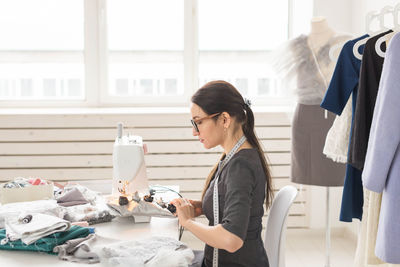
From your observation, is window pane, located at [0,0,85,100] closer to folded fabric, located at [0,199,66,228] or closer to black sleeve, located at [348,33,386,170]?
folded fabric, located at [0,199,66,228]

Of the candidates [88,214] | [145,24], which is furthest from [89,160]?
[88,214]

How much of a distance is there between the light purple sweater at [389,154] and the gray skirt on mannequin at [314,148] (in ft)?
4.89

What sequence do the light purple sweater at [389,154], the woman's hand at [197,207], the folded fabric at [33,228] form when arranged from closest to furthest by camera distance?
the folded fabric at [33,228] → the light purple sweater at [389,154] → the woman's hand at [197,207]

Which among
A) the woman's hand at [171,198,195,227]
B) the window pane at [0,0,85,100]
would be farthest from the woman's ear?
the window pane at [0,0,85,100]

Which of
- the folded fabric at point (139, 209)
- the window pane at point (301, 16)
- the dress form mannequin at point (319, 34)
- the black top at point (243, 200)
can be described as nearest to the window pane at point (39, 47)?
the window pane at point (301, 16)

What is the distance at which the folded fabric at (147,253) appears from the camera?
1.56m

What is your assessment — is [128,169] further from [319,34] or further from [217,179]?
[319,34]

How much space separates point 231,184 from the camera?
5.84ft

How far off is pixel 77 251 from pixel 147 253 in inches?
8.7

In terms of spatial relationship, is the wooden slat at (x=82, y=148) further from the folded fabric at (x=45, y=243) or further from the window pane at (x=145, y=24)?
the folded fabric at (x=45, y=243)

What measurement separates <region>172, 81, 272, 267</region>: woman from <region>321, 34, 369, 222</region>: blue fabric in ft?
1.84

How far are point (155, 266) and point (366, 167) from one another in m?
0.89

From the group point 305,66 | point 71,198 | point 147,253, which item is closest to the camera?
point 147,253

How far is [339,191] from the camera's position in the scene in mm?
4410
